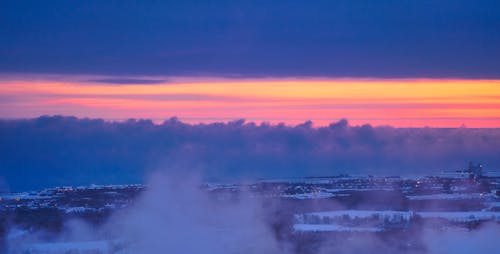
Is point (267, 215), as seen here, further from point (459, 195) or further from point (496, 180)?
point (496, 180)

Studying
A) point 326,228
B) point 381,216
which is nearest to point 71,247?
point 326,228

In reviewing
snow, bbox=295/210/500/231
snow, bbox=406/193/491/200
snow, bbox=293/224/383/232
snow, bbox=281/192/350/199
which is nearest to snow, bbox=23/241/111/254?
snow, bbox=293/224/383/232

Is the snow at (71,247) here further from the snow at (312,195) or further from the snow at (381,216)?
the snow at (312,195)

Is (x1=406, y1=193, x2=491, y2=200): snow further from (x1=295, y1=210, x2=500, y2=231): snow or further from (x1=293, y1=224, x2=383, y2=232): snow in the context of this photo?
(x1=293, y1=224, x2=383, y2=232): snow

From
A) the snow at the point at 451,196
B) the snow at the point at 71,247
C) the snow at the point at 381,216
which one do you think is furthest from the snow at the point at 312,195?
the snow at the point at 71,247

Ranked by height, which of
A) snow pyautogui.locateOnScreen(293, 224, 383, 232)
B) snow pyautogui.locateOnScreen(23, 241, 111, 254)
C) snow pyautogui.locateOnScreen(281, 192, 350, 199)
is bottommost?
snow pyautogui.locateOnScreen(293, 224, 383, 232)

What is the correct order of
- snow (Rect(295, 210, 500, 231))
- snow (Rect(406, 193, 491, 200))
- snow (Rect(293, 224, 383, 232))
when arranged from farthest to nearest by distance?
snow (Rect(406, 193, 491, 200))
snow (Rect(295, 210, 500, 231))
snow (Rect(293, 224, 383, 232))

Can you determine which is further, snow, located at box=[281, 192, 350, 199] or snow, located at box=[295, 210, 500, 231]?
snow, located at box=[281, 192, 350, 199]

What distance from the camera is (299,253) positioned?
85.1ft

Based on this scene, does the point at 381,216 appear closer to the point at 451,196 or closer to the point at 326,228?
the point at 326,228

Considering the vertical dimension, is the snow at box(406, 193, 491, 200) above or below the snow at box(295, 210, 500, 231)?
above

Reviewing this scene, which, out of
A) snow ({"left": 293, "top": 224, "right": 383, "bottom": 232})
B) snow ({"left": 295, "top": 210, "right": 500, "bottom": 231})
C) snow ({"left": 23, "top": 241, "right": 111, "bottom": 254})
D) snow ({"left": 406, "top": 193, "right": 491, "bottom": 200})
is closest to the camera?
snow ({"left": 23, "top": 241, "right": 111, "bottom": 254})

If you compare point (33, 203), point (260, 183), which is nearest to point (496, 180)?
point (260, 183)

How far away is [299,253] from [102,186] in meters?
26.3
